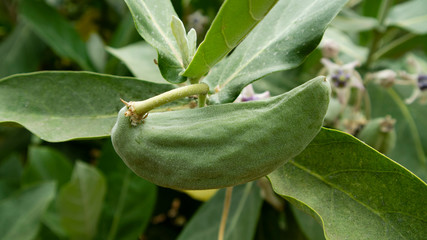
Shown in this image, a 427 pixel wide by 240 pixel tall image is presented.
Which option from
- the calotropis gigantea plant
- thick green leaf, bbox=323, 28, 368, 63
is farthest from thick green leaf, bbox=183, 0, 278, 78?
thick green leaf, bbox=323, 28, 368, 63

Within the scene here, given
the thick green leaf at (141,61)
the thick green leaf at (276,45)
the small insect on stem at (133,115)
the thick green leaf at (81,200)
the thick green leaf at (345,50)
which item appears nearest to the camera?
the small insect on stem at (133,115)

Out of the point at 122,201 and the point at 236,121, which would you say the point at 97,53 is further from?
the point at 236,121

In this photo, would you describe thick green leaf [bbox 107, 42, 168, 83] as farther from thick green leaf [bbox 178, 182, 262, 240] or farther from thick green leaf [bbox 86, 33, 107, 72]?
thick green leaf [bbox 86, 33, 107, 72]

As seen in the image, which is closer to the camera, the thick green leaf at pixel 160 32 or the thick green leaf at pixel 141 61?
the thick green leaf at pixel 160 32

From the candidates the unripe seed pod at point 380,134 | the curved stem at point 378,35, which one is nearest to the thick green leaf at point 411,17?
the curved stem at point 378,35

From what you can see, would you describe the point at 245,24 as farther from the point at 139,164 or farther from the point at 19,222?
the point at 19,222

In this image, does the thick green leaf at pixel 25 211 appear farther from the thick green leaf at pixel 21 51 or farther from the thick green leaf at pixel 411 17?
the thick green leaf at pixel 411 17

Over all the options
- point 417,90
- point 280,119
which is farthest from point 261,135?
point 417,90
